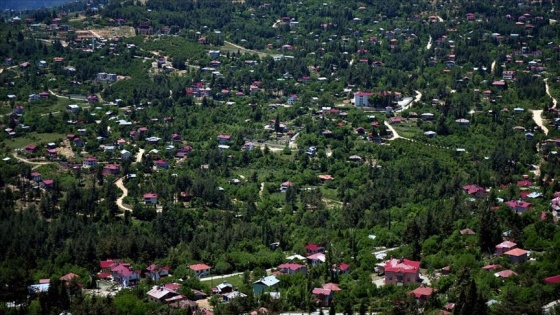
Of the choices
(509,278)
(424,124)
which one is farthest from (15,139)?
(509,278)

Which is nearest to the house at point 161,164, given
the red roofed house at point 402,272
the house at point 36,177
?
the house at point 36,177

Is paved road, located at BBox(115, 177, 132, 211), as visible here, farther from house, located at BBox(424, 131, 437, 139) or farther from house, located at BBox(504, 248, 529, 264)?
house, located at BBox(504, 248, 529, 264)

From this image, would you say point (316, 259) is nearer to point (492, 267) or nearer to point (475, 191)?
point (492, 267)

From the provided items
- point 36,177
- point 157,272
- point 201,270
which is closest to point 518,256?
point 201,270

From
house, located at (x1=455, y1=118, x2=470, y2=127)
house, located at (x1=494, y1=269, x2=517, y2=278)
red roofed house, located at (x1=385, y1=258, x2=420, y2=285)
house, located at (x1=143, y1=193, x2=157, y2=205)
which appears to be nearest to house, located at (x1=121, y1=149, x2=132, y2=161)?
house, located at (x1=143, y1=193, x2=157, y2=205)

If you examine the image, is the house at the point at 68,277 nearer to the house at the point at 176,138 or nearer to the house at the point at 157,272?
the house at the point at 157,272

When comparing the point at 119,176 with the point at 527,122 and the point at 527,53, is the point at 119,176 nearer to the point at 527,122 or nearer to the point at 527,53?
the point at 527,122
